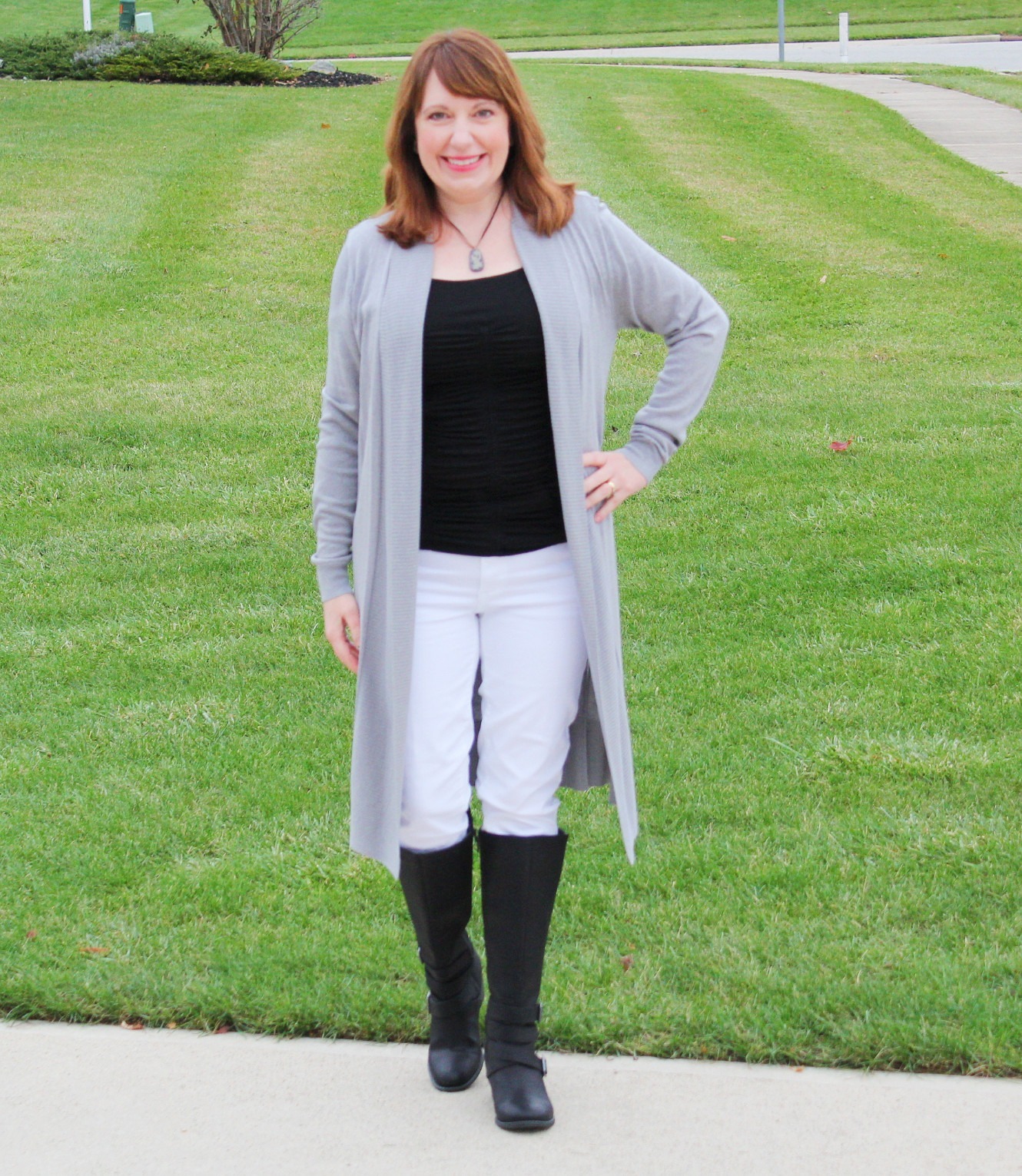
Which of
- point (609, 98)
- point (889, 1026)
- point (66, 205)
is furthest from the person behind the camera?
point (609, 98)

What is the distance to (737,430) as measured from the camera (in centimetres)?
715

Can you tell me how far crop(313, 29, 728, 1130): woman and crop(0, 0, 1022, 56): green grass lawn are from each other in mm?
29338

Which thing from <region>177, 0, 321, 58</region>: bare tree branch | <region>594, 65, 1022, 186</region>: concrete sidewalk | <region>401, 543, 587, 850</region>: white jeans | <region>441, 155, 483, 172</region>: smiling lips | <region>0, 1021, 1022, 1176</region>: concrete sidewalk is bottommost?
<region>0, 1021, 1022, 1176</region>: concrete sidewalk

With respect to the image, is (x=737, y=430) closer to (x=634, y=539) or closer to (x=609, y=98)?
(x=634, y=539)

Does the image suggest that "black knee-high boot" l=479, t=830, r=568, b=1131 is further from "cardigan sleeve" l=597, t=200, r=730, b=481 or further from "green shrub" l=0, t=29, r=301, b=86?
"green shrub" l=0, t=29, r=301, b=86

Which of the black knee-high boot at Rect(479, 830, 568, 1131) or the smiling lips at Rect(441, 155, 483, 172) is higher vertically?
the smiling lips at Rect(441, 155, 483, 172)

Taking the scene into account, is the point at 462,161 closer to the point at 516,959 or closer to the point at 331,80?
the point at 516,959

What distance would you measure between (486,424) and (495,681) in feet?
1.54

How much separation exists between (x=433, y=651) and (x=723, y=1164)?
1065 millimetres

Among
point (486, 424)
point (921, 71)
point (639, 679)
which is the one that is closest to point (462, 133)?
point (486, 424)

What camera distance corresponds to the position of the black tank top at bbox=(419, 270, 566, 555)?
2580 millimetres

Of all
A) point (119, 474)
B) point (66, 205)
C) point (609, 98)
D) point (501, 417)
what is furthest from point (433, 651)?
point (609, 98)

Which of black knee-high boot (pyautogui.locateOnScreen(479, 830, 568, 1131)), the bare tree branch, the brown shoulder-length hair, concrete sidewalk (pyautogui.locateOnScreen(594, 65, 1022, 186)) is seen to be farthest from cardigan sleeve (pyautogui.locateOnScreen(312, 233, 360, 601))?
the bare tree branch

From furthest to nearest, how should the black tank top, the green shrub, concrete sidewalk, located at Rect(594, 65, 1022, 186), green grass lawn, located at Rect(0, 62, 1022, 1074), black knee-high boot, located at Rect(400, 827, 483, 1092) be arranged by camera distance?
the green shrub < concrete sidewalk, located at Rect(594, 65, 1022, 186) < green grass lawn, located at Rect(0, 62, 1022, 1074) < black knee-high boot, located at Rect(400, 827, 483, 1092) < the black tank top
